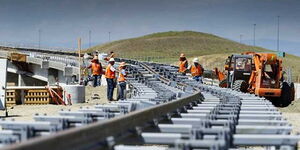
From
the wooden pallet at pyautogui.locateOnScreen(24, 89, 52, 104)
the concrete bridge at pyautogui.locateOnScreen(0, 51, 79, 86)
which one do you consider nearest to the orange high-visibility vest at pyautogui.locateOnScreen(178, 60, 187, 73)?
the wooden pallet at pyautogui.locateOnScreen(24, 89, 52, 104)

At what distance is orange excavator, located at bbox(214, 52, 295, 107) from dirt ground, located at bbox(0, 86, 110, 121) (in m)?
6.12

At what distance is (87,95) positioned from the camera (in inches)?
1160

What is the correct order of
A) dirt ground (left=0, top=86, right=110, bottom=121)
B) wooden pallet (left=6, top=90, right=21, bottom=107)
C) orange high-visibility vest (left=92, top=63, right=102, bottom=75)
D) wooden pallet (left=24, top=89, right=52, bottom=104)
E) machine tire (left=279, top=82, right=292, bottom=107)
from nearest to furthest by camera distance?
dirt ground (left=0, top=86, right=110, bottom=121), machine tire (left=279, top=82, right=292, bottom=107), wooden pallet (left=6, top=90, right=21, bottom=107), wooden pallet (left=24, top=89, right=52, bottom=104), orange high-visibility vest (left=92, top=63, right=102, bottom=75)

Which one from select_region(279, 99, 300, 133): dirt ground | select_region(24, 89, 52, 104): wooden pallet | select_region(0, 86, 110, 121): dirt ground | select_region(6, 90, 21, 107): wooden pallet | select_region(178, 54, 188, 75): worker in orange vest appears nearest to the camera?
select_region(279, 99, 300, 133): dirt ground

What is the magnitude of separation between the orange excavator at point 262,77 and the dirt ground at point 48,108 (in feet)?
20.1

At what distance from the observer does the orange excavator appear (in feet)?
72.5

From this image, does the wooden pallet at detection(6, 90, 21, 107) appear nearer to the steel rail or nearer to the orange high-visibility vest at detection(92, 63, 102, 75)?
the orange high-visibility vest at detection(92, 63, 102, 75)

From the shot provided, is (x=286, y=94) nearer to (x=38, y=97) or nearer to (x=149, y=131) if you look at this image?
(x=38, y=97)

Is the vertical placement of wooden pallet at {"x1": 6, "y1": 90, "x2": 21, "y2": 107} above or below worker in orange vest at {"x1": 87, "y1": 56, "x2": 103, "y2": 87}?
below

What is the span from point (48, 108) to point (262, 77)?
8740 millimetres

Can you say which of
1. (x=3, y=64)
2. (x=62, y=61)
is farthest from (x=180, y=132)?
(x=62, y=61)

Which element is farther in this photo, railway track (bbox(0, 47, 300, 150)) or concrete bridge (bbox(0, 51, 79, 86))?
Result: concrete bridge (bbox(0, 51, 79, 86))

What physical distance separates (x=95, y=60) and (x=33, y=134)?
2002 centimetres

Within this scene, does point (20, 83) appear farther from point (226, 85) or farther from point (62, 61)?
point (226, 85)
